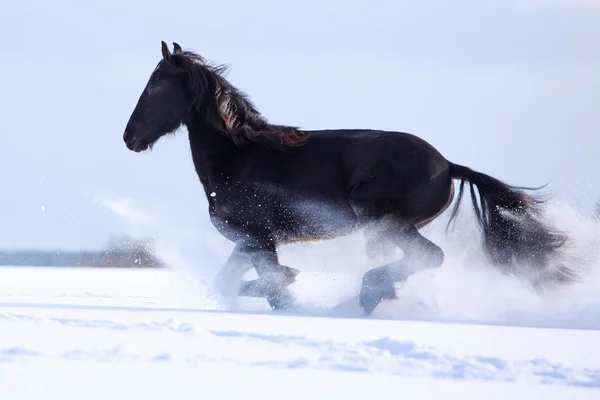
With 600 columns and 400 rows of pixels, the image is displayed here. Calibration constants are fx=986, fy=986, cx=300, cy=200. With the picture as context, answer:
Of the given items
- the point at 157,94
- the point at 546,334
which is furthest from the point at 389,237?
the point at 157,94

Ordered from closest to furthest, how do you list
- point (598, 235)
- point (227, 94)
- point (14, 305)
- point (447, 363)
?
point (447, 363) < point (14, 305) < point (227, 94) < point (598, 235)

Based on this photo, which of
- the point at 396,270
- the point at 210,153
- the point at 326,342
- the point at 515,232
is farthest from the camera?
the point at 515,232

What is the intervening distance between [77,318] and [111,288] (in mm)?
5015

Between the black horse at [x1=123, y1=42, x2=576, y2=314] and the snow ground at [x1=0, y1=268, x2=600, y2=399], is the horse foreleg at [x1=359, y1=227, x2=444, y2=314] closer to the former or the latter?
the black horse at [x1=123, y1=42, x2=576, y2=314]

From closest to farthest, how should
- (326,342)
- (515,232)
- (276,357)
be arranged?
1. (276,357)
2. (326,342)
3. (515,232)

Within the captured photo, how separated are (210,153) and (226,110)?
371 millimetres

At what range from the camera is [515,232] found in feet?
25.8

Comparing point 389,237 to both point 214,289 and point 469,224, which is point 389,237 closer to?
point 469,224

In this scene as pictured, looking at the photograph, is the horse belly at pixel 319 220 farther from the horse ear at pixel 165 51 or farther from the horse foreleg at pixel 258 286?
the horse ear at pixel 165 51

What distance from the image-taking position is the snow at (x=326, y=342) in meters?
3.86

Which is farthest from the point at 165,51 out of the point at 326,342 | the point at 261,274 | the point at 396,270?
the point at 326,342

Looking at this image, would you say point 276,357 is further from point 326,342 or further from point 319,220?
point 319,220

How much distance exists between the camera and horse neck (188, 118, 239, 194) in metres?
7.66

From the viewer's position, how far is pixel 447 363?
14.8 feet
